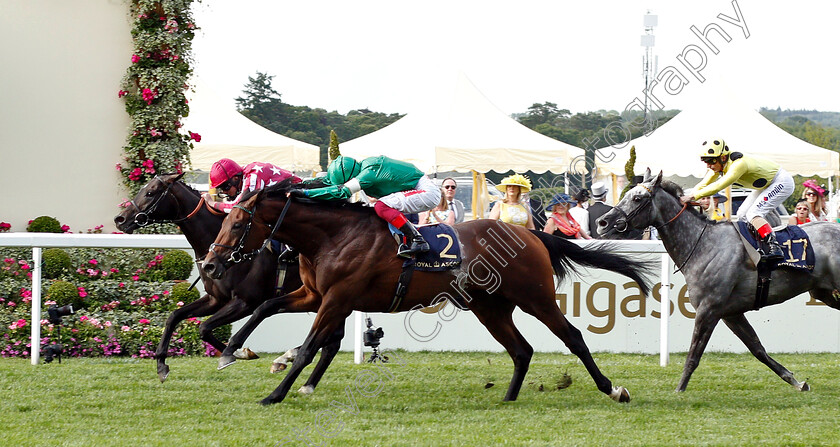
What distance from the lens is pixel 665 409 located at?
534cm

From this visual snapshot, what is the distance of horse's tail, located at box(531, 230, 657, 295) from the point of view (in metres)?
6.09

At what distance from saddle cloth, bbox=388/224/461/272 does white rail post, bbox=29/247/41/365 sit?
3044mm

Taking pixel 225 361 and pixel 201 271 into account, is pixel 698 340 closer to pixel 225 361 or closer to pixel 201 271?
pixel 225 361

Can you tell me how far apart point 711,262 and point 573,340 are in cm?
125

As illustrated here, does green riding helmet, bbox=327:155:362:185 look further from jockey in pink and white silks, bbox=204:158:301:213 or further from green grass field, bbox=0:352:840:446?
green grass field, bbox=0:352:840:446

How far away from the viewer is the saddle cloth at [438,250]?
559cm

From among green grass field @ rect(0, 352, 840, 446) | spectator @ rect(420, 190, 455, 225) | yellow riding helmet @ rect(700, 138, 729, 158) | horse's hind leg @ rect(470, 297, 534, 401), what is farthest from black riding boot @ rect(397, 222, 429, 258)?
spectator @ rect(420, 190, 455, 225)

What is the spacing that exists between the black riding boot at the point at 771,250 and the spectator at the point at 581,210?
9.51ft

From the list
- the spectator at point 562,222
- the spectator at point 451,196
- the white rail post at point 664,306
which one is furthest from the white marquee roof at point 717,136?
the white rail post at point 664,306

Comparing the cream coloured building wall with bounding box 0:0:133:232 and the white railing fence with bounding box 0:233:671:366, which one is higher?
the cream coloured building wall with bounding box 0:0:133:232

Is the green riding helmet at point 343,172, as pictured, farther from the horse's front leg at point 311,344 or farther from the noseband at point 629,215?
the noseband at point 629,215

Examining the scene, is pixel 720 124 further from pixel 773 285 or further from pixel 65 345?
pixel 65 345

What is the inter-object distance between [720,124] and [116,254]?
34.6 ft

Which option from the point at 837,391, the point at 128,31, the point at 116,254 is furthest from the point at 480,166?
the point at 837,391
